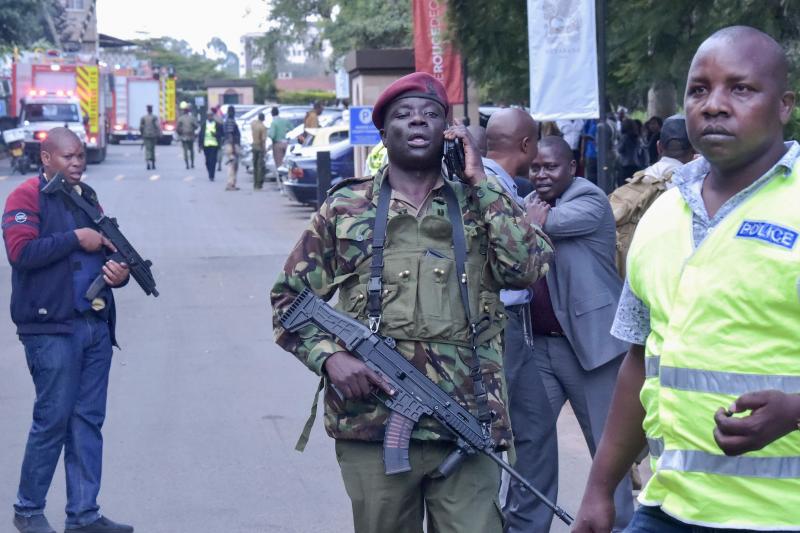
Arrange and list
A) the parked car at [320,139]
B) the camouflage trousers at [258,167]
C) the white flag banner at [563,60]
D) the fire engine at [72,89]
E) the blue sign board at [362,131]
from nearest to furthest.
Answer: the white flag banner at [563,60], the blue sign board at [362,131], the parked car at [320,139], the camouflage trousers at [258,167], the fire engine at [72,89]

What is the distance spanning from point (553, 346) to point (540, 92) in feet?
Result: 13.2

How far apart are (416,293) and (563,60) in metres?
5.43

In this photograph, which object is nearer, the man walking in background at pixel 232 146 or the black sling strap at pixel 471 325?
the black sling strap at pixel 471 325

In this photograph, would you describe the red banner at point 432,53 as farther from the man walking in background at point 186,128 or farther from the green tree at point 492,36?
the man walking in background at point 186,128

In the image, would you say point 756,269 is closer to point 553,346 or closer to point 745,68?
point 745,68

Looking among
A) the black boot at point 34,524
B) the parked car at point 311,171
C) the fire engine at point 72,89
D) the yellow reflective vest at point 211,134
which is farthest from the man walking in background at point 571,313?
the fire engine at point 72,89

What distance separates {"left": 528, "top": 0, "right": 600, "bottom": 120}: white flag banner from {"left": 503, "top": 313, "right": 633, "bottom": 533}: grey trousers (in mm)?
3834

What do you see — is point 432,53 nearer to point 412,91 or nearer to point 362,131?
point 362,131

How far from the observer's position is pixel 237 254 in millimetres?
16547

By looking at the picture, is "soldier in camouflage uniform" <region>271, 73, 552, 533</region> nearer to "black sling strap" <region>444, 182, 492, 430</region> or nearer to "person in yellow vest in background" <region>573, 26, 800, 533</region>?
"black sling strap" <region>444, 182, 492, 430</region>

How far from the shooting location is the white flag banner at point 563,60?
8.83 m

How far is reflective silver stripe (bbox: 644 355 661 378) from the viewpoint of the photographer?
2.82 m

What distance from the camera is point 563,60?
888 cm

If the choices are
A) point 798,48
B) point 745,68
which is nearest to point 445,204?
point 745,68
